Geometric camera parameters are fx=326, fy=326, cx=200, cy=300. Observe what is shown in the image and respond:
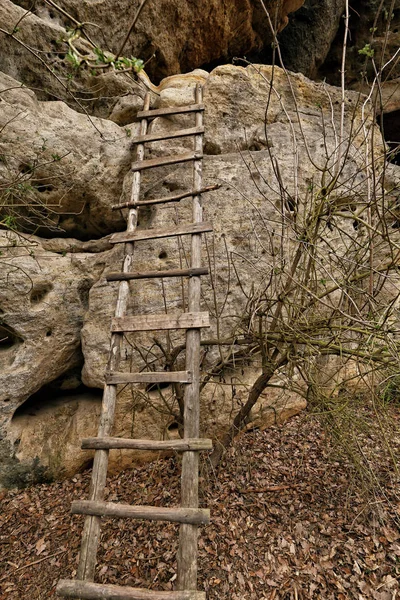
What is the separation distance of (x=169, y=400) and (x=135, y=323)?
1.18m

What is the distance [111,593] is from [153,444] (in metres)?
0.74

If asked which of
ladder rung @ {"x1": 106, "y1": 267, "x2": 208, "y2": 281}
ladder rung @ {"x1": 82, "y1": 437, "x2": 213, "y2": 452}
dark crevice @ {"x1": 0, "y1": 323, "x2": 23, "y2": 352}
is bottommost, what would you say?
ladder rung @ {"x1": 82, "y1": 437, "x2": 213, "y2": 452}

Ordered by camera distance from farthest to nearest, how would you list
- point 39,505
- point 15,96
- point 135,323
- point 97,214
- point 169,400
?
point 97,214 < point 15,96 < point 169,400 < point 39,505 < point 135,323

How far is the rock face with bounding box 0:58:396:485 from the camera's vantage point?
10.7 feet

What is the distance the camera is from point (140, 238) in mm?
2945

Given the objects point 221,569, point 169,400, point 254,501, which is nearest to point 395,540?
point 254,501

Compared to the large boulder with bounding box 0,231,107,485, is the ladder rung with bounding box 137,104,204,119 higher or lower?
higher

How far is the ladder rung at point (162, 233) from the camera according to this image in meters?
2.82

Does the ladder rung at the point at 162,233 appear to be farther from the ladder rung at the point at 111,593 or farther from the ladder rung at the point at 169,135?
the ladder rung at the point at 111,593

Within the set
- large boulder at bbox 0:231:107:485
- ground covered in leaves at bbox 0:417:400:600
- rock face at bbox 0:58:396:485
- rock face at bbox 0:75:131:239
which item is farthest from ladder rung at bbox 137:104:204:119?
ground covered in leaves at bbox 0:417:400:600

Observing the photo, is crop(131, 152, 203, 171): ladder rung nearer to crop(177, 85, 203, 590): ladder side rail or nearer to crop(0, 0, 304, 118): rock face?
crop(177, 85, 203, 590): ladder side rail

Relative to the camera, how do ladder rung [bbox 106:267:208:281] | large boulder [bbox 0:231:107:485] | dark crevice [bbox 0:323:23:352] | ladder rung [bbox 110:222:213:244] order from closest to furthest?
ladder rung [bbox 106:267:208:281], ladder rung [bbox 110:222:213:244], large boulder [bbox 0:231:107:485], dark crevice [bbox 0:323:23:352]

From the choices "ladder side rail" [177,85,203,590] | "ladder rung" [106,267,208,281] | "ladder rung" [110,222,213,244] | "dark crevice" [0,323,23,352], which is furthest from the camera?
"dark crevice" [0,323,23,352]

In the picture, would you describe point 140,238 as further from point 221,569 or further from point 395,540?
point 395,540
